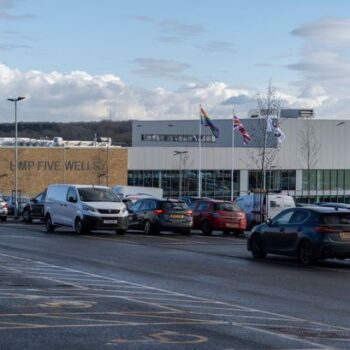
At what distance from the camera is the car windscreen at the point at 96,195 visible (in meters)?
30.3

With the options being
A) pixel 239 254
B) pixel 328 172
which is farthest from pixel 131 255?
pixel 328 172

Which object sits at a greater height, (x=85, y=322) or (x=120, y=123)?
(x=120, y=123)

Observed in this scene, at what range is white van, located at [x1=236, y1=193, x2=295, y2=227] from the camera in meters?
37.6

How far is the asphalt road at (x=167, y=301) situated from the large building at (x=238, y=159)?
207ft

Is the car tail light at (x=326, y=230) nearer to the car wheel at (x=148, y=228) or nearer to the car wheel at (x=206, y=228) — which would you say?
the car wheel at (x=148, y=228)

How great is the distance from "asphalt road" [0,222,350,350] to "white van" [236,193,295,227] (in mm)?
15006

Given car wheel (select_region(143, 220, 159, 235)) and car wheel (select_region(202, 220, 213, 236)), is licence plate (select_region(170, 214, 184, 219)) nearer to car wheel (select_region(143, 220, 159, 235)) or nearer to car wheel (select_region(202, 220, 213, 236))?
car wheel (select_region(143, 220, 159, 235))

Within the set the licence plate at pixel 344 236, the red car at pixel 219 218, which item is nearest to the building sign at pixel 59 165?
the red car at pixel 219 218

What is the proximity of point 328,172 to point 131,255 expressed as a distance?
7855 centimetres

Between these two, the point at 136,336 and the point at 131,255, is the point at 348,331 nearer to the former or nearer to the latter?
the point at 136,336

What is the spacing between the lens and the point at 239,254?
23.1m

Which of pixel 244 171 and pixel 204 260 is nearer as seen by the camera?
pixel 204 260

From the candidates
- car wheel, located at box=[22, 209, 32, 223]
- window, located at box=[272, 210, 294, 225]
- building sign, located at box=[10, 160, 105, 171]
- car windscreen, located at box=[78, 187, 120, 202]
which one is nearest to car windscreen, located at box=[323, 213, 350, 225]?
window, located at box=[272, 210, 294, 225]

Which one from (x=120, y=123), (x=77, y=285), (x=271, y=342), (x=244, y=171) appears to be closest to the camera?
(x=271, y=342)
